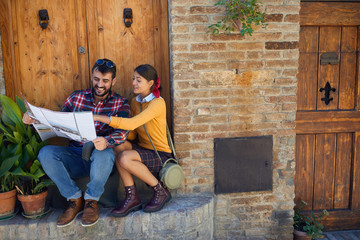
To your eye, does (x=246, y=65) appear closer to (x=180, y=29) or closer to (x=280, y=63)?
(x=280, y=63)

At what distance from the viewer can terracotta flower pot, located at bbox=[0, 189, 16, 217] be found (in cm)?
240

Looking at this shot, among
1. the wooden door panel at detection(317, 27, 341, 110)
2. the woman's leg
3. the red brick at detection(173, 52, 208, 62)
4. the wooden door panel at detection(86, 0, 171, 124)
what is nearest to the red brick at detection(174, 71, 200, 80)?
the red brick at detection(173, 52, 208, 62)

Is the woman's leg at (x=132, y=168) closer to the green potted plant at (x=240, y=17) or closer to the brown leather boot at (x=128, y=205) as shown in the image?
the brown leather boot at (x=128, y=205)

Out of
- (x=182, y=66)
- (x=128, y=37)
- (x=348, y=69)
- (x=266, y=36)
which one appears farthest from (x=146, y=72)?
(x=348, y=69)

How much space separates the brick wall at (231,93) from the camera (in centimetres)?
266

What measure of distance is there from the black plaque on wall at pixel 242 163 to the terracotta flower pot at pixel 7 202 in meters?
1.77

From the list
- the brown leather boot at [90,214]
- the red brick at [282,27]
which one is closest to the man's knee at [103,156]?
the brown leather boot at [90,214]

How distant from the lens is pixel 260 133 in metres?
2.83

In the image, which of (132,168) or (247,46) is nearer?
(132,168)

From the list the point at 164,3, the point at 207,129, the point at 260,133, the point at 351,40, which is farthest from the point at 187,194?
the point at 351,40

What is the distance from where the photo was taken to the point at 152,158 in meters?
2.61

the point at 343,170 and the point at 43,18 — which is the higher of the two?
the point at 43,18

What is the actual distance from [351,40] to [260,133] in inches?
58.9

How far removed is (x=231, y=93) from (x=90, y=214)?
1.60 m
